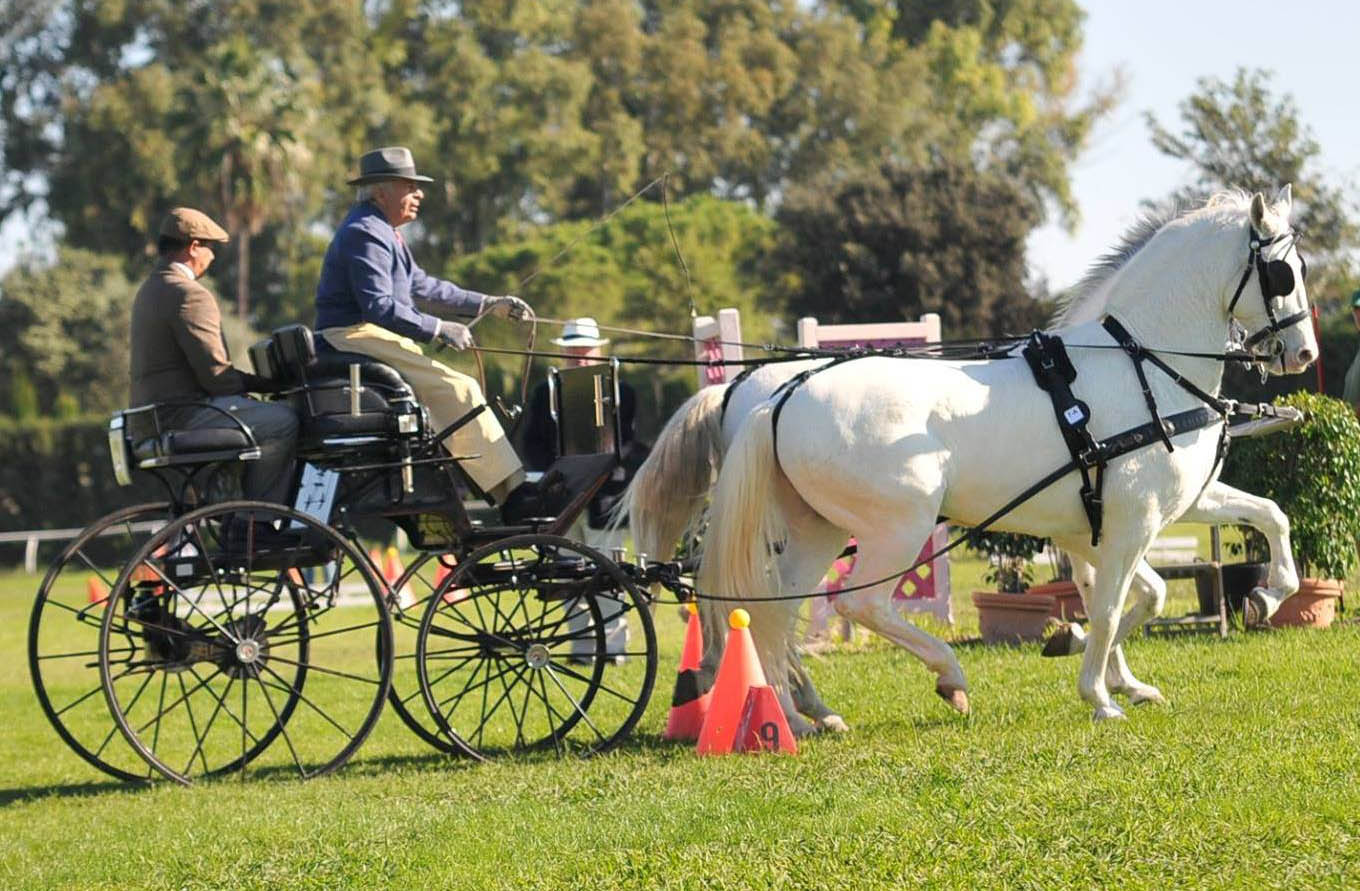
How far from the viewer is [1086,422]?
795cm

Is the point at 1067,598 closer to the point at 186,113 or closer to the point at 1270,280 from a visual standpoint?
the point at 1270,280

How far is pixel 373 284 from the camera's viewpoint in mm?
8180

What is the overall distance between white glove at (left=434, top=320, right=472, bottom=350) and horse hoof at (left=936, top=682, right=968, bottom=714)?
2.71 metres

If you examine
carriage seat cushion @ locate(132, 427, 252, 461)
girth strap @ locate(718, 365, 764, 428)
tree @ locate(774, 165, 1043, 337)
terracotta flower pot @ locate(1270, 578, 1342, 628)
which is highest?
tree @ locate(774, 165, 1043, 337)

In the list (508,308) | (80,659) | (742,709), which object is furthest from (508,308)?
(80,659)

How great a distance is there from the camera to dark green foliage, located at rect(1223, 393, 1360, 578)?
11.1 meters

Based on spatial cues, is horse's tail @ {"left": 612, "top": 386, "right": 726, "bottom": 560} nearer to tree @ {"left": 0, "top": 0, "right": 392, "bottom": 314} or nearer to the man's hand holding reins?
the man's hand holding reins

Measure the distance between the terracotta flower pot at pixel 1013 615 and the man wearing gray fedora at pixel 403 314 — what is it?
13.0ft

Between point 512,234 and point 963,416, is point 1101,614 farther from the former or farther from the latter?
point 512,234

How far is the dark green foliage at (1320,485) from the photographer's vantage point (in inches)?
436

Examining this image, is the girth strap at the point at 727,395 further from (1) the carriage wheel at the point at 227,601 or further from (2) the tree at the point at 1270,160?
(2) the tree at the point at 1270,160

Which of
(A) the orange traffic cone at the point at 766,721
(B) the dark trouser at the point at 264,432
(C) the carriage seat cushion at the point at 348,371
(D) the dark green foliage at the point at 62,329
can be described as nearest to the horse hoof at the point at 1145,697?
(A) the orange traffic cone at the point at 766,721

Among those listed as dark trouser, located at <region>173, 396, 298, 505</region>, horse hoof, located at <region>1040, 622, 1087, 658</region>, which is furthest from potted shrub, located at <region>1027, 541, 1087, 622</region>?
dark trouser, located at <region>173, 396, 298, 505</region>

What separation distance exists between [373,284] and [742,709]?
2.59 meters
